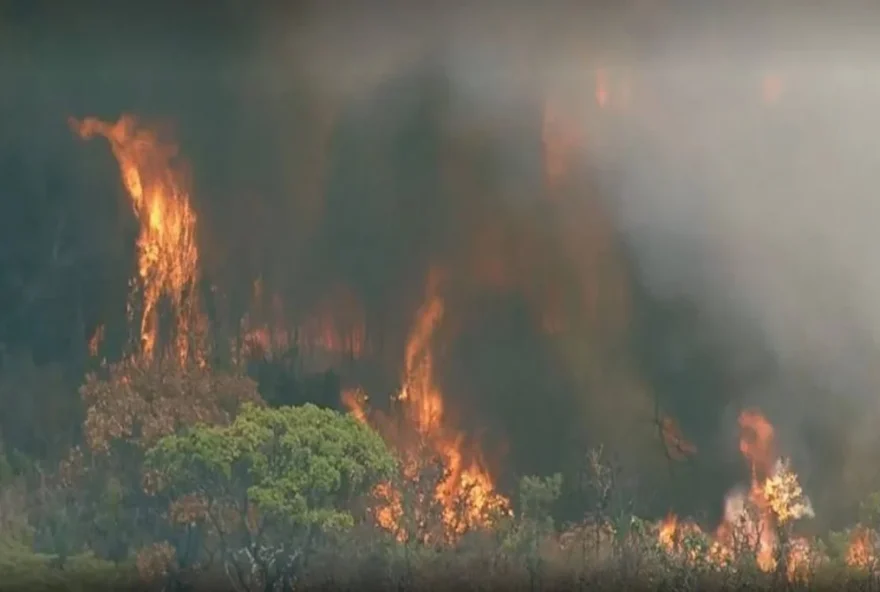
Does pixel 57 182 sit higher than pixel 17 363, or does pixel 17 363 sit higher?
pixel 57 182

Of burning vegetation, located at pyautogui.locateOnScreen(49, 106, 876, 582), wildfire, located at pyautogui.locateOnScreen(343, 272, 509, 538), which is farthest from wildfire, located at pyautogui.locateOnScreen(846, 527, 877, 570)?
wildfire, located at pyautogui.locateOnScreen(343, 272, 509, 538)

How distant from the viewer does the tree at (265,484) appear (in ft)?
10.2

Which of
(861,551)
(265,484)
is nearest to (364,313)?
(265,484)

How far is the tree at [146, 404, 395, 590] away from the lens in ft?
10.2

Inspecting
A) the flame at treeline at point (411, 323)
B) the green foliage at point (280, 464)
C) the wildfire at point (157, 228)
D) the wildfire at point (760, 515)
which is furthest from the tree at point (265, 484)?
the wildfire at point (760, 515)

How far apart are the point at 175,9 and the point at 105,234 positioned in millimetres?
758

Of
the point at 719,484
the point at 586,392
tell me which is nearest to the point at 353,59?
the point at 586,392

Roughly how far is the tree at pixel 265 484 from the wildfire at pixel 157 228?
0.29m

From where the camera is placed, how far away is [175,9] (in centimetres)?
332

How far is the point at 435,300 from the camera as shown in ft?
10.5

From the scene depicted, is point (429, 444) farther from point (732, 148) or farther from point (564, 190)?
point (732, 148)

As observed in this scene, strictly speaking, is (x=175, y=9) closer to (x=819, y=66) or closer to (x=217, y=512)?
(x=217, y=512)

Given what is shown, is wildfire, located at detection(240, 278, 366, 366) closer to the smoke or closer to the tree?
the smoke

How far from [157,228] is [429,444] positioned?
1066mm
